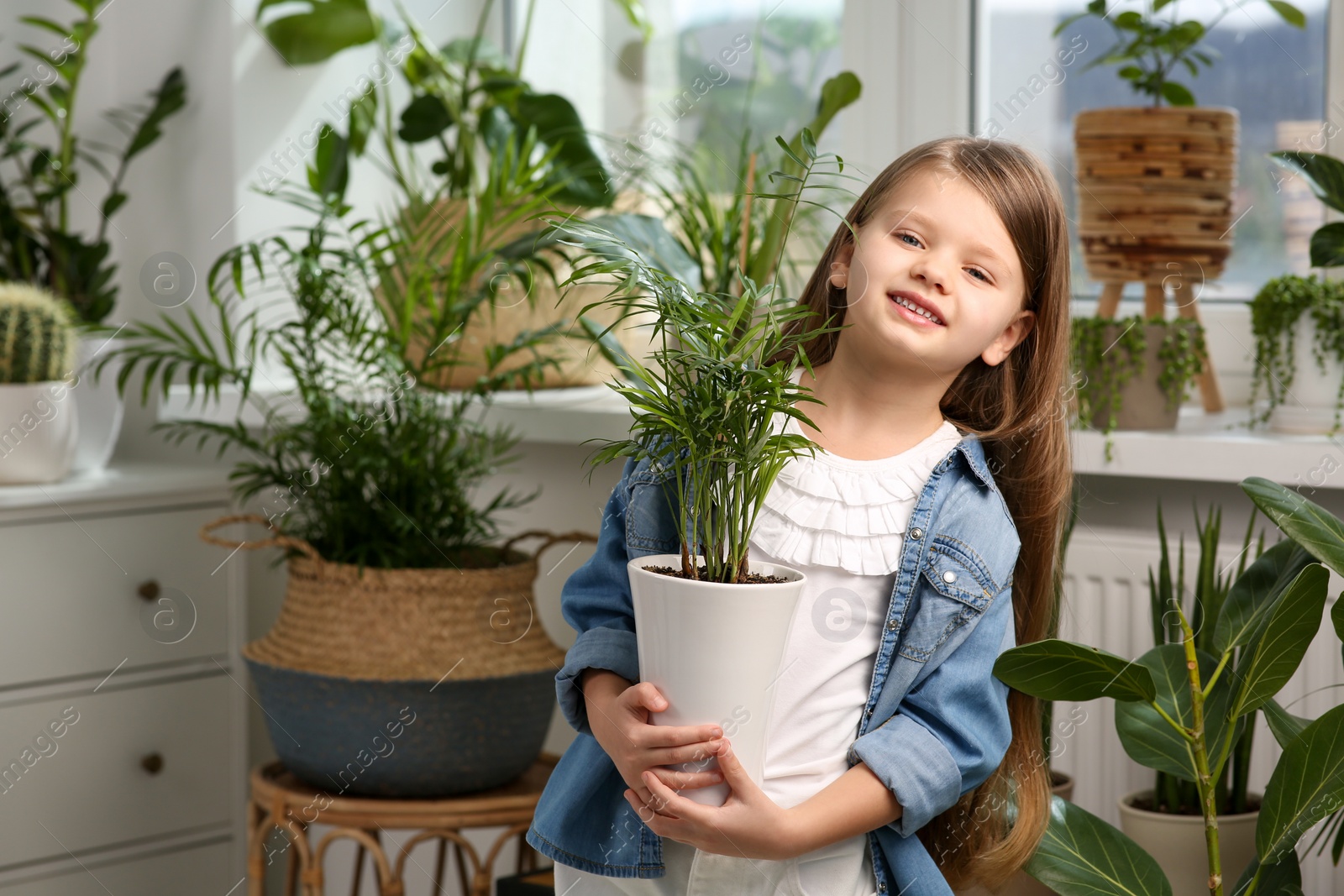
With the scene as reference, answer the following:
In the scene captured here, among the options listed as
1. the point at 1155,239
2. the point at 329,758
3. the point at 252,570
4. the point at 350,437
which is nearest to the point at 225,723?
the point at 252,570

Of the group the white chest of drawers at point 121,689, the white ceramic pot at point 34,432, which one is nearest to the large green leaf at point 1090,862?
the white chest of drawers at point 121,689

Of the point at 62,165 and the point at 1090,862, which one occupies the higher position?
the point at 62,165

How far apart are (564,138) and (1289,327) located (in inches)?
35.6

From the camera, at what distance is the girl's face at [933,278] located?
0.84 meters

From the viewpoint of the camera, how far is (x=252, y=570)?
216 centimetres

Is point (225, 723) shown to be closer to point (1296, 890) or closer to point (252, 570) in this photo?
point (252, 570)

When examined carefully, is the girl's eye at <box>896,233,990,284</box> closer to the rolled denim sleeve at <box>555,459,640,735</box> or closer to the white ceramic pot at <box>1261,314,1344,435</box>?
the rolled denim sleeve at <box>555,459,640,735</box>

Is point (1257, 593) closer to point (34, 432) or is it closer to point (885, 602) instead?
point (885, 602)

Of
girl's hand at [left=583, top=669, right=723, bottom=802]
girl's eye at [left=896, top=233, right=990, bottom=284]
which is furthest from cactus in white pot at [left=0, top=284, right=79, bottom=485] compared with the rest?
girl's eye at [left=896, top=233, right=990, bottom=284]

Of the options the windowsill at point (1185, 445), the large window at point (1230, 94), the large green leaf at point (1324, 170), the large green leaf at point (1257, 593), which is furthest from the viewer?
the large window at point (1230, 94)

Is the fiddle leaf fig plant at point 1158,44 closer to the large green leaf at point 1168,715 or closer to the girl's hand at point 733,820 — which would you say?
the large green leaf at point 1168,715

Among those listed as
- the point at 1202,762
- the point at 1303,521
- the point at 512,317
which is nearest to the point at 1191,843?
the point at 1202,762

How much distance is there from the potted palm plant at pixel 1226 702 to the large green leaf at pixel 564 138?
3.00 ft

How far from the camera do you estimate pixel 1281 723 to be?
97 centimetres
